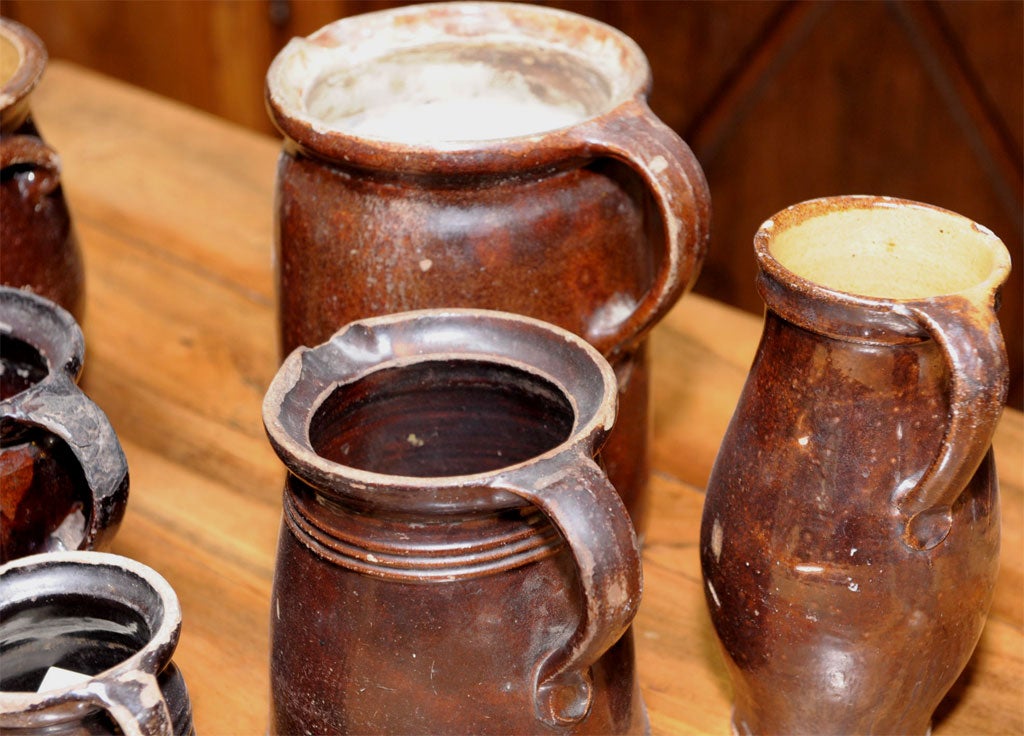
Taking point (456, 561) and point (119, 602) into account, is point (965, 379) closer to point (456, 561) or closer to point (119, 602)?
point (456, 561)

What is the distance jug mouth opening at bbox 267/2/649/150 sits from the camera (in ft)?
3.24

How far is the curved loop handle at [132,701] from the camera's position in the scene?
0.62 metres

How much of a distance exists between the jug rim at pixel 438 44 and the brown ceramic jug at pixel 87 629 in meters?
0.28

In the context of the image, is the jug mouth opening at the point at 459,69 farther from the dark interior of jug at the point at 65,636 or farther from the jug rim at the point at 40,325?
the dark interior of jug at the point at 65,636

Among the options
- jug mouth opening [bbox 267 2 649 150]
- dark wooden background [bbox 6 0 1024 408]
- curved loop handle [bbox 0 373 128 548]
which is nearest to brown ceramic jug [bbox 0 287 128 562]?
curved loop handle [bbox 0 373 128 548]

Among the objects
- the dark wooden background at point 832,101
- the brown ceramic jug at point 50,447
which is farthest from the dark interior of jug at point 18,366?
the dark wooden background at point 832,101

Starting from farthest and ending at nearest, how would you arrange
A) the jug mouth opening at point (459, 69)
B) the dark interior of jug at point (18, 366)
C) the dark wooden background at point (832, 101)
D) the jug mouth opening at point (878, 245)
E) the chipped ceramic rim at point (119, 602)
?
1. the dark wooden background at point (832, 101)
2. the jug mouth opening at point (459, 69)
3. the dark interior of jug at point (18, 366)
4. the jug mouth opening at point (878, 245)
5. the chipped ceramic rim at point (119, 602)

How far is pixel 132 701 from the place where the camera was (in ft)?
2.05

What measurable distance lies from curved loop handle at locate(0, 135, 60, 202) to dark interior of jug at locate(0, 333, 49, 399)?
5.7 inches

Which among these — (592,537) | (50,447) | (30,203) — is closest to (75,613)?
(50,447)

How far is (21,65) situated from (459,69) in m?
0.30

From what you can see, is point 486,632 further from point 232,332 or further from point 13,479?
point 232,332

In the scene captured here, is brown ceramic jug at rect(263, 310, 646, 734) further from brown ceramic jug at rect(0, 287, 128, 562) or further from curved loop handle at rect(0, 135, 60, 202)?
curved loop handle at rect(0, 135, 60, 202)

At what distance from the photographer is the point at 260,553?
39.1 inches
